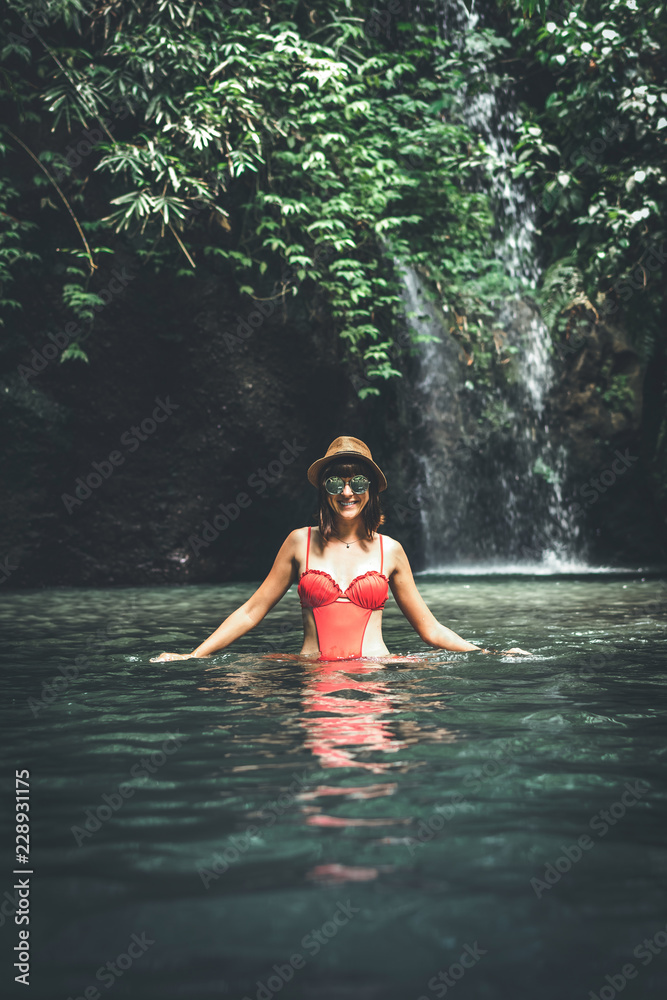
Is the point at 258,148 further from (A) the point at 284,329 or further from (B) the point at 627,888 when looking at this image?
(B) the point at 627,888

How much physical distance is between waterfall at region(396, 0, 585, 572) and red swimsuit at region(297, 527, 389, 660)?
9636 mm

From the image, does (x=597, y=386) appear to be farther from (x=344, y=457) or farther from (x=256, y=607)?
(x=256, y=607)

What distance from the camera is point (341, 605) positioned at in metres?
4.93

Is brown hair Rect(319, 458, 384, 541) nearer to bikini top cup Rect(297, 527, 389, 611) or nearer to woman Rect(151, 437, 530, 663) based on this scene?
woman Rect(151, 437, 530, 663)

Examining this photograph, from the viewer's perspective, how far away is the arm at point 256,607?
484 centimetres

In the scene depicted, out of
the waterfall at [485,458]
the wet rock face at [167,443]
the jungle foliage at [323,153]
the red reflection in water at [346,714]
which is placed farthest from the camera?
the waterfall at [485,458]

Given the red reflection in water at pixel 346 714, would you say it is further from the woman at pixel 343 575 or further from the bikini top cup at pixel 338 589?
the bikini top cup at pixel 338 589

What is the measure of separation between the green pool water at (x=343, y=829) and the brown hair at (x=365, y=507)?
31.0 inches

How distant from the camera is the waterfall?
14633mm

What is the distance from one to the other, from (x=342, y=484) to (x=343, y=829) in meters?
2.60

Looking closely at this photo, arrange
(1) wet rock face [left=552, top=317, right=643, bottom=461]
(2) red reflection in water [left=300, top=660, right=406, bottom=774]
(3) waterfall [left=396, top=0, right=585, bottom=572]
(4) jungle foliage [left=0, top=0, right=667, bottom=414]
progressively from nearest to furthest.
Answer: (2) red reflection in water [left=300, top=660, right=406, bottom=774], (4) jungle foliage [left=0, top=0, right=667, bottom=414], (3) waterfall [left=396, top=0, right=585, bottom=572], (1) wet rock face [left=552, top=317, right=643, bottom=461]

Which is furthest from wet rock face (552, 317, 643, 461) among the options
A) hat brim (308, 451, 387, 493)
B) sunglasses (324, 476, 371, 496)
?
sunglasses (324, 476, 371, 496)

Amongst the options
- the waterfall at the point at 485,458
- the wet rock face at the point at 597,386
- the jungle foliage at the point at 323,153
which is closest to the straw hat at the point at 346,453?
the jungle foliage at the point at 323,153

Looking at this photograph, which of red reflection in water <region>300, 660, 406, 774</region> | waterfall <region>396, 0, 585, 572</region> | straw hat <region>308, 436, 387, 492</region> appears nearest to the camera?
red reflection in water <region>300, 660, 406, 774</region>
